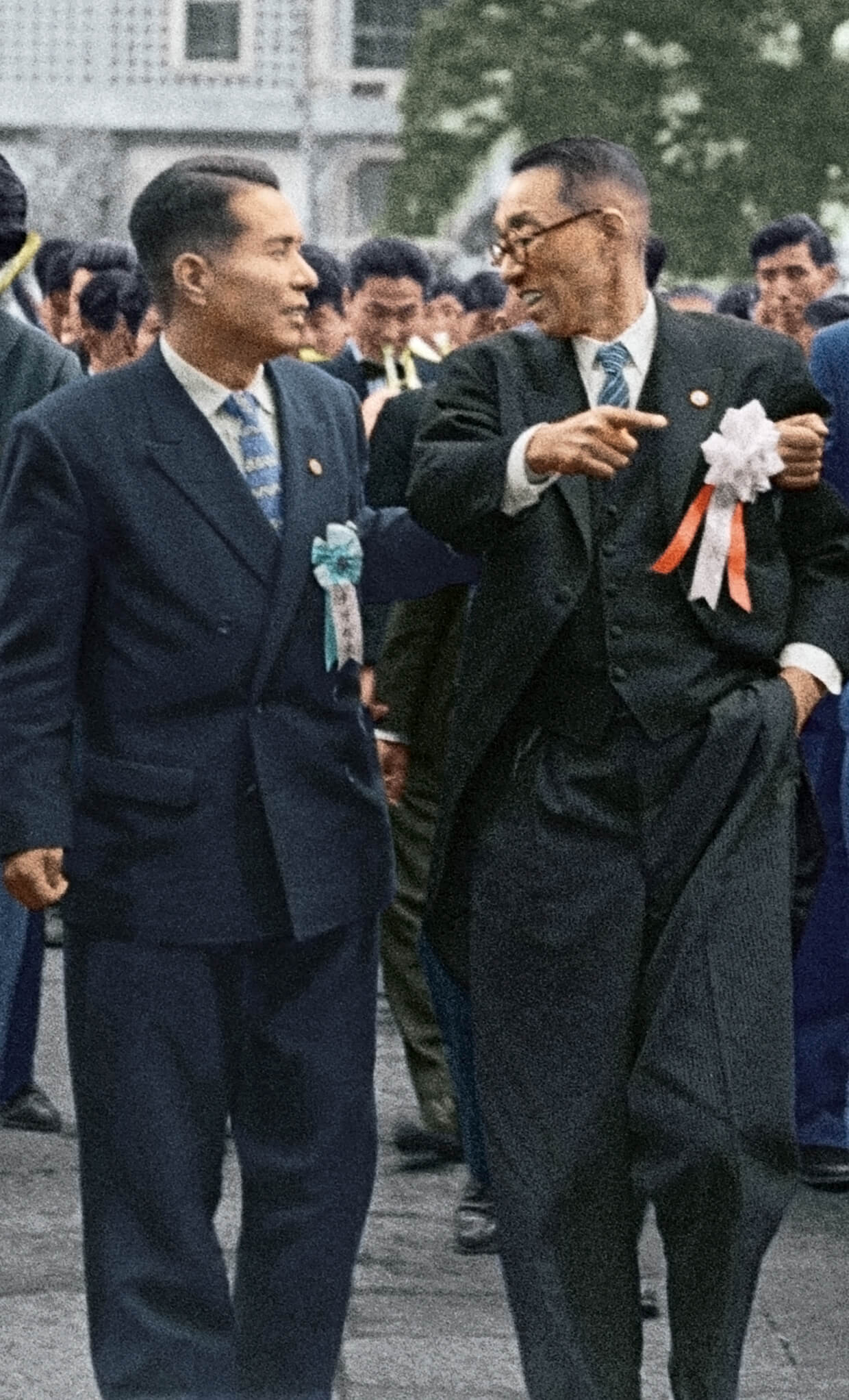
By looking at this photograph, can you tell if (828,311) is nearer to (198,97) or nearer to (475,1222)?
(475,1222)

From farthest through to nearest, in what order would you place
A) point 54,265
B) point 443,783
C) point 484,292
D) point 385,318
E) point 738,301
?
point 54,265, point 484,292, point 738,301, point 385,318, point 443,783

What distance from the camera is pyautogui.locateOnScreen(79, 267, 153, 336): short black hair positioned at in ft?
31.3

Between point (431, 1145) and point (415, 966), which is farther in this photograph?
point (415, 966)

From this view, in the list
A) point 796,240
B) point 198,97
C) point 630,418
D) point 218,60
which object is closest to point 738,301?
point 796,240

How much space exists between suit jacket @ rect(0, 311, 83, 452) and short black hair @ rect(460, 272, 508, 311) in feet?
15.2

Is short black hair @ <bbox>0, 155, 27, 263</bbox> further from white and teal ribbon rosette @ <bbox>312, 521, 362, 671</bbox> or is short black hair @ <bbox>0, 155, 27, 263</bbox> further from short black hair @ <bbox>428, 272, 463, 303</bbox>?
short black hair @ <bbox>428, 272, 463, 303</bbox>

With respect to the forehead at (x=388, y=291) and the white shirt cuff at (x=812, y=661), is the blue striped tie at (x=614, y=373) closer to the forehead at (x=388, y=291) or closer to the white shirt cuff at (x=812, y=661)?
the white shirt cuff at (x=812, y=661)

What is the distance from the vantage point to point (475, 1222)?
6145mm

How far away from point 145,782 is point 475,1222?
1855mm

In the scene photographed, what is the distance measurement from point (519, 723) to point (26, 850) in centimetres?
75

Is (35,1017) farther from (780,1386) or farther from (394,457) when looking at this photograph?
(780,1386)

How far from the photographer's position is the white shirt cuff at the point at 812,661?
477 cm

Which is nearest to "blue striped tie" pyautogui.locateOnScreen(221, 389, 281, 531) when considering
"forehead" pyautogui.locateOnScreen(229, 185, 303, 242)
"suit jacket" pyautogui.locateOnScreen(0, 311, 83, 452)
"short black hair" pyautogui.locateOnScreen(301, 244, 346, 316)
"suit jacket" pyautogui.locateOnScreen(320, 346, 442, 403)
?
"forehead" pyautogui.locateOnScreen(229, 185, 303, 242)

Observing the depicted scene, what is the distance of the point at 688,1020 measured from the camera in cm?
465
